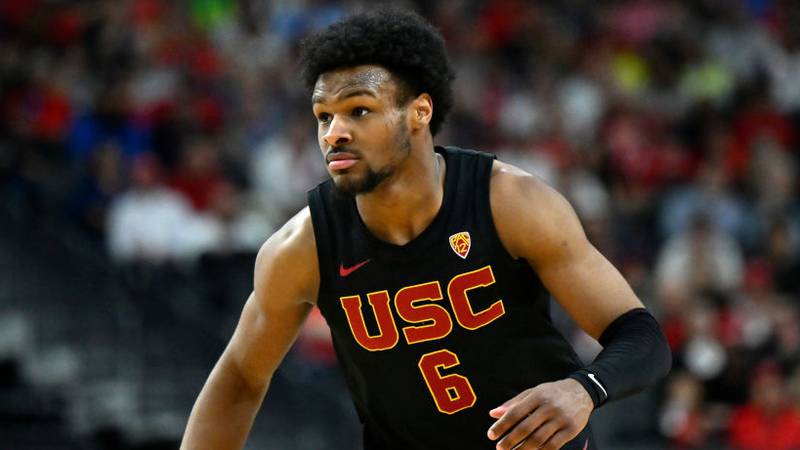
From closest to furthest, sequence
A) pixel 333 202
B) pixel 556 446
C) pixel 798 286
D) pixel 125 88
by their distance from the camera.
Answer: pixel 556 446, pixel 333 202, pixel 798 286, pixel 125 88

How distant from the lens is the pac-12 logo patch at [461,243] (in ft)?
14.9

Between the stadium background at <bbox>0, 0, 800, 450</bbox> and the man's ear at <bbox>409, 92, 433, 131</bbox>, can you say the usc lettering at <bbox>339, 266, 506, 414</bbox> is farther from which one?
the stadium background at <bbox>0, 0, 800, 450</bbox>

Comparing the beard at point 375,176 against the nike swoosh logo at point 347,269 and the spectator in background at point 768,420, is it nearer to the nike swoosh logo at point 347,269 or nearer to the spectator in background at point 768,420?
the nike swoosh logo at point 347,269

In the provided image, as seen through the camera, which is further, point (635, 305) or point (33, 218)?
point (33, 218)

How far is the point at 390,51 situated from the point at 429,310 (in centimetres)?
89

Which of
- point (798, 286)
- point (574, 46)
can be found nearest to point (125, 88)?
point (574, 46)

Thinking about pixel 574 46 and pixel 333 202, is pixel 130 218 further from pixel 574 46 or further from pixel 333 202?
pixel 333 202

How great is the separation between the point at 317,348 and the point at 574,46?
458 centimetres

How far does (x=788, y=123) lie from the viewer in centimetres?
1220

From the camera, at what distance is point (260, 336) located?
481 centimetres

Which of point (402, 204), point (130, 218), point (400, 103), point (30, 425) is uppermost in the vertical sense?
point (130, 218)

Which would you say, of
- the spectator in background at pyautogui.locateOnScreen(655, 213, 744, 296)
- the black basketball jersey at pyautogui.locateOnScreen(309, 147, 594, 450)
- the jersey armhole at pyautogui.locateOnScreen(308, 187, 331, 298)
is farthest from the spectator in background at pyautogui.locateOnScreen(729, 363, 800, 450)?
the jersey armhole at pyautogui.locateOnScreen(308, 187, 331, 298)

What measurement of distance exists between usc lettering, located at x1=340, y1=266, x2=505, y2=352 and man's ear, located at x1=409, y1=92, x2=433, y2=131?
1.76 feet

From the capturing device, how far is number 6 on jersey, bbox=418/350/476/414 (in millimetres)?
4574
